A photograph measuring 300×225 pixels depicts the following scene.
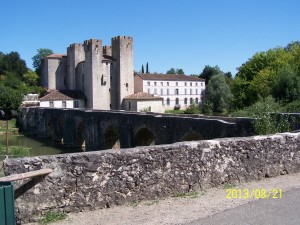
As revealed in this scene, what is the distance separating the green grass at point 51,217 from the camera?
4480 millimetres

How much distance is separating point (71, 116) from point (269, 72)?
23490 millimetres

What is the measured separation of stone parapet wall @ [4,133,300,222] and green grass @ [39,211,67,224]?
2.8 inches

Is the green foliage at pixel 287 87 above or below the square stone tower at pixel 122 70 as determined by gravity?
below

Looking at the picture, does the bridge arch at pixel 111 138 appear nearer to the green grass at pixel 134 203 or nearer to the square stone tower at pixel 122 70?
the green grass at pixel 134 203

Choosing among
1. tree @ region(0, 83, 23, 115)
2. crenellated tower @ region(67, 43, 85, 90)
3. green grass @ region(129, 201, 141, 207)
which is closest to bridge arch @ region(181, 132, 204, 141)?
green grass @ region(129, 201, 141, 207)

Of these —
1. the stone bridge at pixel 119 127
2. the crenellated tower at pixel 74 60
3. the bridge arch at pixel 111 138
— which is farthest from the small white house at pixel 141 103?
the bridge arch at pixel 111 138

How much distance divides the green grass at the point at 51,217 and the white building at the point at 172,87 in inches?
2450

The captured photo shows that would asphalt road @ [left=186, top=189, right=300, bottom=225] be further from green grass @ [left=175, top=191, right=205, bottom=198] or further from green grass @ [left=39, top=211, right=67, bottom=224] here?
green grass @ [left=39, top=211, right=67, bottom=224]

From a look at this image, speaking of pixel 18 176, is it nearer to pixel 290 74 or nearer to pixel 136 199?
pixel 136 199

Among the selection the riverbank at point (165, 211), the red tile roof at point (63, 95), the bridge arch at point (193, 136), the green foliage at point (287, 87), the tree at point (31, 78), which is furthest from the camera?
the tree at point (31, 78)

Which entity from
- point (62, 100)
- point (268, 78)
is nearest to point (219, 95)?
point (268, 78)

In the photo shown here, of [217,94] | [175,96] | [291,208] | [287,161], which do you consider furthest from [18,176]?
[175,96]

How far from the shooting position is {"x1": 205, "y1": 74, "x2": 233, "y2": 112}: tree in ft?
192
